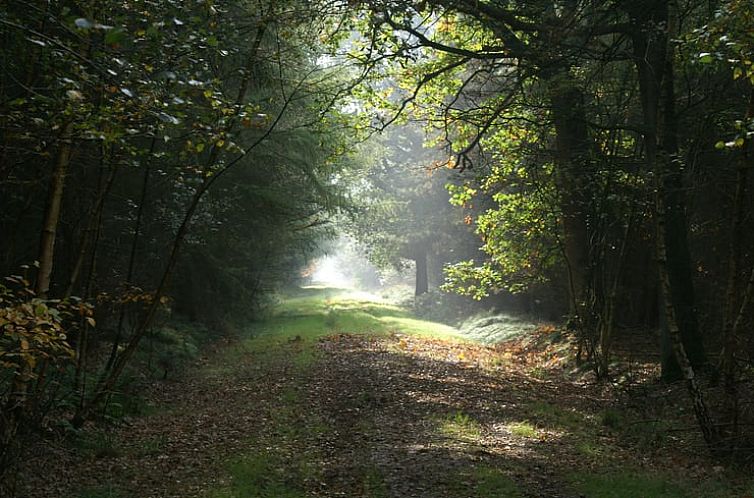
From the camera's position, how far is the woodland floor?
7.03 m

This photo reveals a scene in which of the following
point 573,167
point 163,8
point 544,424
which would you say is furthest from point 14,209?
point 573,167

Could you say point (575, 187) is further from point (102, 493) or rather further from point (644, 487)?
point (102, 493)

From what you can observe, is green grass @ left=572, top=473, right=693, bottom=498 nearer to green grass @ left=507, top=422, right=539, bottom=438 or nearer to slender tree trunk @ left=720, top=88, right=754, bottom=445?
slender tree trunk @ left=720, top=88, right=754, bottom=445

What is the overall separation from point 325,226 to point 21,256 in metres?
16.2

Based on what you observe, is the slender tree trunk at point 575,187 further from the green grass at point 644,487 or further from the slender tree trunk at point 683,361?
the green grass at point 644,487

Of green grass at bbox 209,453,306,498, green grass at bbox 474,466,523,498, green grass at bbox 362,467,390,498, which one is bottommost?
green grass at bbox 209,453,306,498

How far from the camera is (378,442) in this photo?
9.04 m

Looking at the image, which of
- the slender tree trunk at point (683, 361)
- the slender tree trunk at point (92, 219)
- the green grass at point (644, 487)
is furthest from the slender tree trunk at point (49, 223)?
the slender tree trunk at point (683, 361)

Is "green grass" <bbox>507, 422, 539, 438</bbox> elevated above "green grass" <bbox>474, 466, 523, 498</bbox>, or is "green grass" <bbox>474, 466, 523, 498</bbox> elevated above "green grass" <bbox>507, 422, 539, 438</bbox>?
"green grass" <bbox>507, 422, 539, 438</bbox>

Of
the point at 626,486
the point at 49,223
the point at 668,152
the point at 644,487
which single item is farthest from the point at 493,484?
the point at 668,152

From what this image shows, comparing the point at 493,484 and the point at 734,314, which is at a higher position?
the point at 734,314

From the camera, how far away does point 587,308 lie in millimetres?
14250

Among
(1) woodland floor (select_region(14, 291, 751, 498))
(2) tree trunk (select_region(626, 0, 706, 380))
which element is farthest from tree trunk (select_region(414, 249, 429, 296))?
(2) tree trunk (select_region(626, 0, 706, 380))

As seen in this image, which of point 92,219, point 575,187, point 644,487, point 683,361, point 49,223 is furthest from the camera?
point 575,187
